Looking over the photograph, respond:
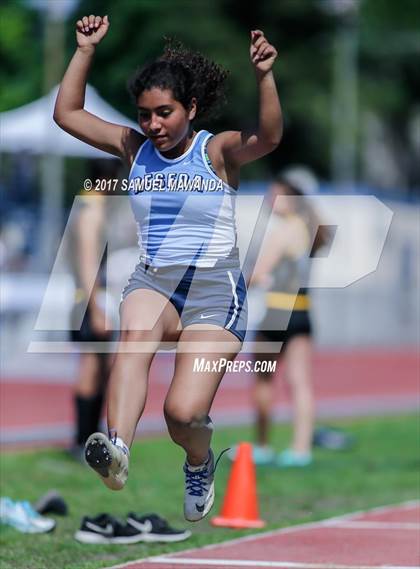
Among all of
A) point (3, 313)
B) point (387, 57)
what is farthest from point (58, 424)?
point (387, 57)

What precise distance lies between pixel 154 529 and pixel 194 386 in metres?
1.59

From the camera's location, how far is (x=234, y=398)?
1591cm

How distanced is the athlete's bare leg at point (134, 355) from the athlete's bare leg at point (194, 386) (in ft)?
→ 0.41

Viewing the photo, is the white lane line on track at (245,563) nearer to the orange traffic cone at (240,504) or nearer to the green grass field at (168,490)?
the green grass field at (168,490)

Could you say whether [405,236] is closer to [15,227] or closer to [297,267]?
[15,227]

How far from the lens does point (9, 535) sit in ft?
23.5

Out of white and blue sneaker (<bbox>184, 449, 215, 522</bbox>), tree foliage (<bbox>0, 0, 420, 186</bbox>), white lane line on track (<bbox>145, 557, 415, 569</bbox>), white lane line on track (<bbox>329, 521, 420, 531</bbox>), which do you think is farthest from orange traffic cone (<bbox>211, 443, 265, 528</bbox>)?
tree foliage (<bbox>0, 0, 420, 186</bbox>)

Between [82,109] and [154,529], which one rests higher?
[82,109]

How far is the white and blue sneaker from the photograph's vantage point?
6.11 metres

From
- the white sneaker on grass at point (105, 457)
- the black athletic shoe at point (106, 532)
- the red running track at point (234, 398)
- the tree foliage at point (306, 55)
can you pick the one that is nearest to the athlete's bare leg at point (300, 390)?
the red running track at point (234, 398)

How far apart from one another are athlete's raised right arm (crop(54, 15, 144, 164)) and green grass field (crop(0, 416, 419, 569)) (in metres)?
1.95

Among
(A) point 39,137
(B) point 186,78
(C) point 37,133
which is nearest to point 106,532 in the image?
(B) point 186,78

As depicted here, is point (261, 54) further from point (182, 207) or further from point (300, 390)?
point (300, 390)

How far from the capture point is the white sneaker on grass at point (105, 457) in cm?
545
